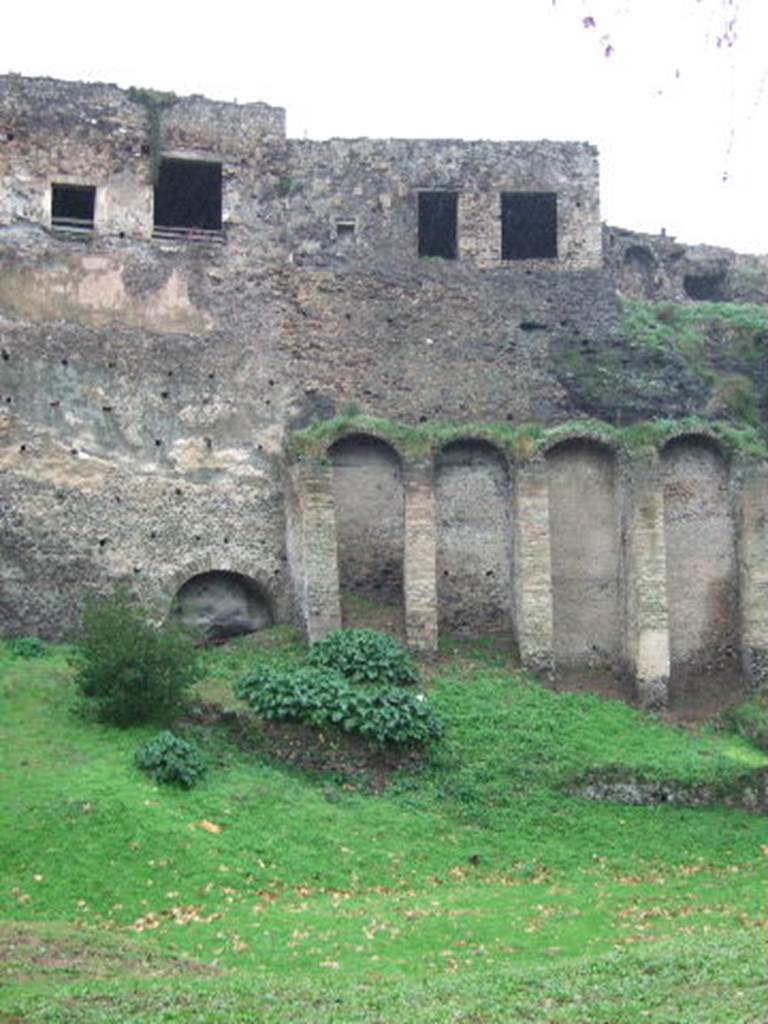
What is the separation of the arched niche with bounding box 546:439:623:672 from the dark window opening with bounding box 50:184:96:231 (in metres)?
10.2

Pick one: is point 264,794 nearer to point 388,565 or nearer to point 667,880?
point 667,880

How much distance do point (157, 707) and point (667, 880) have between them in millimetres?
7647

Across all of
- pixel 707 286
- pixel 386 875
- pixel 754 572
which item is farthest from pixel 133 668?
pixel 707 286

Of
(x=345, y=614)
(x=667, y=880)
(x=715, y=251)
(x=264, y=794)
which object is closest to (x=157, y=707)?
(x=264, y=794)

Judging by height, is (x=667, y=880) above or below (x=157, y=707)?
below

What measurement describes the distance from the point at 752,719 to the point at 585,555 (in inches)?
179

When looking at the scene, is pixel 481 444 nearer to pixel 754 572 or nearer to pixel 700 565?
pixel 700 565

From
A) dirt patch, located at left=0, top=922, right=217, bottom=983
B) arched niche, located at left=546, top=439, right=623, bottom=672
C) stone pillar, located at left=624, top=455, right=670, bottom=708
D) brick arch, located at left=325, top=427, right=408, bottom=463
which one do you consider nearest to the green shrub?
stone pillar, located at left=624, top=455, right=670, bottom=708

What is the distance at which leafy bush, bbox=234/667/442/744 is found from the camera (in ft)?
71.2

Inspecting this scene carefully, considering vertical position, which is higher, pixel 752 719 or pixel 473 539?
pixel 473 539

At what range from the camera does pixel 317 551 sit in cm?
2564

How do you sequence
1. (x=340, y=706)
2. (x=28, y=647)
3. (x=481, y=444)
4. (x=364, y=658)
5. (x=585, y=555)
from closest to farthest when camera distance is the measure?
(x=340, y=706) → (x=364, y=658) → (x=28, y=647) → (x=585, y=555) → (x=481, y=444)

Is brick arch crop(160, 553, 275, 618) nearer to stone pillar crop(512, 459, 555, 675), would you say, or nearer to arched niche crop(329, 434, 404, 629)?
arched niche crop(329, 434, 404, 629)

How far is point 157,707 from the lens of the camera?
2128 cm
